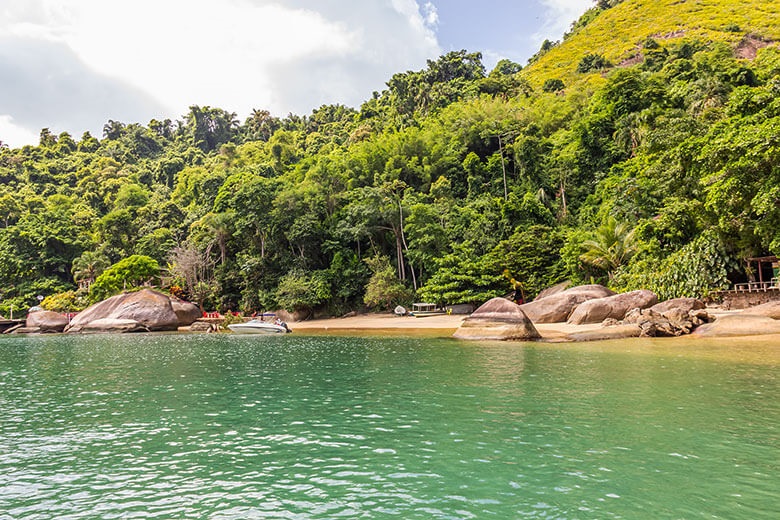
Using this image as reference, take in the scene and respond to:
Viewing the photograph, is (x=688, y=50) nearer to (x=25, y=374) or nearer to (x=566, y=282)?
(x=566, y=282)

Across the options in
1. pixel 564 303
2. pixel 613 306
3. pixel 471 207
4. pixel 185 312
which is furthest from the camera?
pixel 471 207

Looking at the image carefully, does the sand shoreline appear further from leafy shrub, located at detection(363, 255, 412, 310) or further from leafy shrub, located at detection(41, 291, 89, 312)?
leafy shrub, located at detection(41, 291, 89, 312)

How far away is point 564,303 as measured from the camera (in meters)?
24.8

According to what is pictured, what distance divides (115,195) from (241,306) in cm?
4387

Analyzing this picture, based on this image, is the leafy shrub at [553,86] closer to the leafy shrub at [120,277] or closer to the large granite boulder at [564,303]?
the large granite boulder at [564,303]

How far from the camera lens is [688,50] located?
182 ft

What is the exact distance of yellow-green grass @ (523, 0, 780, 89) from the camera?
70.6 meters

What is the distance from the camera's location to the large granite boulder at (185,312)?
37344 millimetres

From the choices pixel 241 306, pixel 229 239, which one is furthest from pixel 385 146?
pixel 241 306

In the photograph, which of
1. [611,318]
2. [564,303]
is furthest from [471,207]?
[611,318]

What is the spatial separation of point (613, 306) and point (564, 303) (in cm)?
296

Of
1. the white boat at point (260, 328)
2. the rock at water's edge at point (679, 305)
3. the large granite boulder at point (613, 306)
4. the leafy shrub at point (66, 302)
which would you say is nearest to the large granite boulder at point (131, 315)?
the white boat at point (260, 328)

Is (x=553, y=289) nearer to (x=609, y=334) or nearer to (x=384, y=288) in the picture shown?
(x=384, y=288)

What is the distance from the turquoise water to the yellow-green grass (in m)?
57.9
